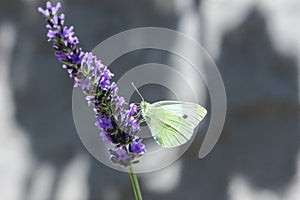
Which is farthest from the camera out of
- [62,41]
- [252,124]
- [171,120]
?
[252,124]

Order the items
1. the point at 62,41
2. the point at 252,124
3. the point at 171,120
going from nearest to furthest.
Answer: the point at 62,41 < the point at 171,120 < the point at 252,124

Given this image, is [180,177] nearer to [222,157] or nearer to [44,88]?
[222,157]

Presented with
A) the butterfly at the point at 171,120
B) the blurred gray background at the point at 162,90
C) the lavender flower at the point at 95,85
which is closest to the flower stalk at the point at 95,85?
the lavender flower at the point at 95,85

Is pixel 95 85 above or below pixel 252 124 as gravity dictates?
above

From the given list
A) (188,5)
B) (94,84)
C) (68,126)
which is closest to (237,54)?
(188,5)

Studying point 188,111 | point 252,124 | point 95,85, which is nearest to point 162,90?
point 252,124

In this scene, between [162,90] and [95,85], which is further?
[162,90]

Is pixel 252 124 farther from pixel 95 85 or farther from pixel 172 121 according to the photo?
pixel 95 85
